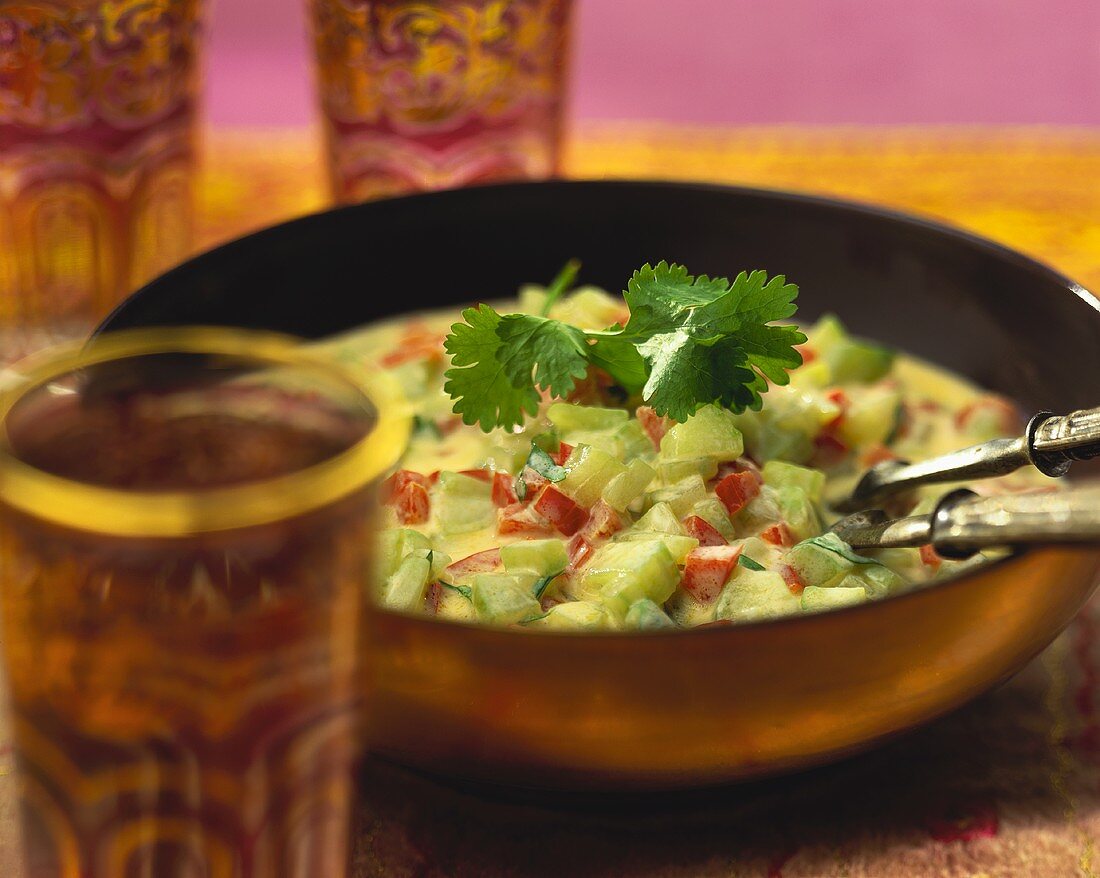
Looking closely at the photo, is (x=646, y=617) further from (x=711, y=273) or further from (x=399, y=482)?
(x=711, y=273)

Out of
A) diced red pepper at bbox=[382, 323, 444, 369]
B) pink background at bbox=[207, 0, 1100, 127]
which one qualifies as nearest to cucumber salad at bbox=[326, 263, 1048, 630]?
diced red pepper at bbox=[382, 323, 444, 369]

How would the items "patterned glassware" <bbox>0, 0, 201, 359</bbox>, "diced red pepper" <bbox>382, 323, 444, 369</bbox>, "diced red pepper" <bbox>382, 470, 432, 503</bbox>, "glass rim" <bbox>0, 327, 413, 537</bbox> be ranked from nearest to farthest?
1. "glass rim" <bbox>0, 327, 413, 537</bbox>
2. "diced red pepper" <bbox>382, 470, 432, 503</bbox>
3. "diced red pepper" <bbox>382, 323, 444, 369</bbox>
4. "patterned glassware" <bbox>0, 0, 201, 359</bbox>

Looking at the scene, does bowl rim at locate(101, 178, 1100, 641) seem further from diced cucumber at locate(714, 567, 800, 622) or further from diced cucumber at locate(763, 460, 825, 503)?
diced cucumber at locate(714, 567, 800, 622)

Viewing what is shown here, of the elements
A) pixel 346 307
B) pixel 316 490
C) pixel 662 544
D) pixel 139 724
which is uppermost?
pixel 316 490

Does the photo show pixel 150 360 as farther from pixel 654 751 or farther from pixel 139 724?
pixel 654 751

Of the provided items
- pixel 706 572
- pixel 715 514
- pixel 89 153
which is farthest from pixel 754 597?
pixel 89 153

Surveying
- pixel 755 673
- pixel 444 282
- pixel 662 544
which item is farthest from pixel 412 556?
pixel 444 282

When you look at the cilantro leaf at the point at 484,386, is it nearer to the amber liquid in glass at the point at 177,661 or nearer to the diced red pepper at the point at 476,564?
the diced red pepper at the point at 476,564
